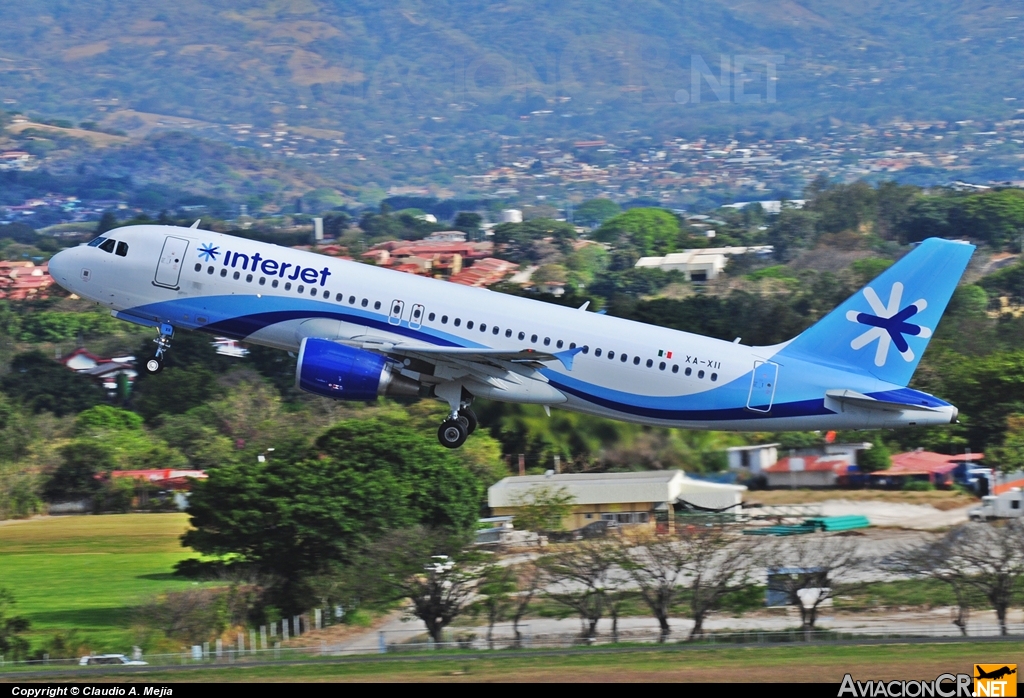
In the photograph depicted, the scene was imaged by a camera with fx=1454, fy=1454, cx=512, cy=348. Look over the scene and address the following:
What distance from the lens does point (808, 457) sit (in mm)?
62750

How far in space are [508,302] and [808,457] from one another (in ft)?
82.8

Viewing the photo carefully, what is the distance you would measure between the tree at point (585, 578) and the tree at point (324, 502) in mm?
8384

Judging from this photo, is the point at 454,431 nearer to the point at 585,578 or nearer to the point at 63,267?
the point at 63,267

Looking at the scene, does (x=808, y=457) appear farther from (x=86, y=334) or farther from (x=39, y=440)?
(x=86, y=334)

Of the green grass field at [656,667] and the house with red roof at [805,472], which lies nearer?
the green grass field at [656,667]

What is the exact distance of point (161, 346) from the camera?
143 feet

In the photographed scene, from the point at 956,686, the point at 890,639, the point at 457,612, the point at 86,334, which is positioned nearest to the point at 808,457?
the point at 890,639

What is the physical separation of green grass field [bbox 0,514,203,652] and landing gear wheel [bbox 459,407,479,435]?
2459cm

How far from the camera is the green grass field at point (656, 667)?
40969 millimetres

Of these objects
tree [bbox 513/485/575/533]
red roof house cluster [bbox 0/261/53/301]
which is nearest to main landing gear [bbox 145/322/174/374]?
tree [bbox 513/485/575/533]

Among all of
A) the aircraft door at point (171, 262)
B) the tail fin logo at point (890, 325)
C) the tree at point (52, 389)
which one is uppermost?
the tree at point (52, 389)

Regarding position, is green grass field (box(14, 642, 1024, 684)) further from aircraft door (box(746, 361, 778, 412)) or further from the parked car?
aircraft door (box(746, 361, 778, 412))

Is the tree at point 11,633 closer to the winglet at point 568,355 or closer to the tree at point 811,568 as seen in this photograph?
the winglet at point 568,355

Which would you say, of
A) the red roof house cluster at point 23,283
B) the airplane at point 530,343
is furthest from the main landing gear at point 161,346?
the red roof house cluster at point 23,283
